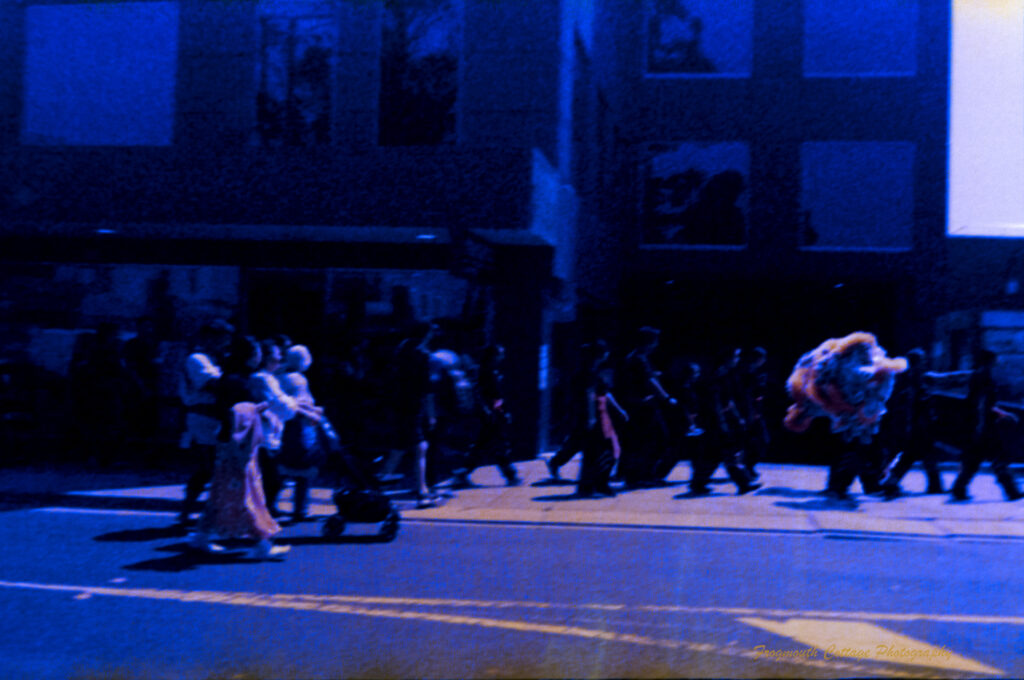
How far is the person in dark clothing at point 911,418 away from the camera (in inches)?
417

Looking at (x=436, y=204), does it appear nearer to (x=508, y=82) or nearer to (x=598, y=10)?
(x=508, y=82)

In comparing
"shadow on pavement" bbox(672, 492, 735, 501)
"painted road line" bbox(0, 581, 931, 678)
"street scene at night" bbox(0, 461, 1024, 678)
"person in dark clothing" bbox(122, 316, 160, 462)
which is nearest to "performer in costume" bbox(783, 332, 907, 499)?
"street scene at night" bbox(0, 461, 1024, 678)

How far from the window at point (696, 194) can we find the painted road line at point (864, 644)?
1273 cm

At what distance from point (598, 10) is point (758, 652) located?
43.1 feet

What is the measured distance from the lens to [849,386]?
10273 millimetres

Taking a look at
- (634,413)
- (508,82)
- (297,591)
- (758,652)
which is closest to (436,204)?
(508,82)

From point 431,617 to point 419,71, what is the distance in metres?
9.59

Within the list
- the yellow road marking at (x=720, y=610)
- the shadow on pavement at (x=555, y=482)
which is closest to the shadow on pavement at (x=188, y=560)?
the yellow road marking at (x=720, y=610)

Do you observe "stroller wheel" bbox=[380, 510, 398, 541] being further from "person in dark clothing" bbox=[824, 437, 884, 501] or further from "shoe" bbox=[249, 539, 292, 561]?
"person in dark clothing" bbox=[824, 437, 884, 501]

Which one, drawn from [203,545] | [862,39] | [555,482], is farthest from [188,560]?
[862,39]

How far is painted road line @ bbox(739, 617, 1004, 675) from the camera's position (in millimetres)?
4840

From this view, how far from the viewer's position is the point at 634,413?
11133 millimetres

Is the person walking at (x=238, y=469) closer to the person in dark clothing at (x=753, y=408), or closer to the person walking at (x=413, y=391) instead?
the person walking at (x=413, y=391)

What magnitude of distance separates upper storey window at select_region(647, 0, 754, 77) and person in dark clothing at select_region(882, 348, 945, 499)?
8.57 meters
